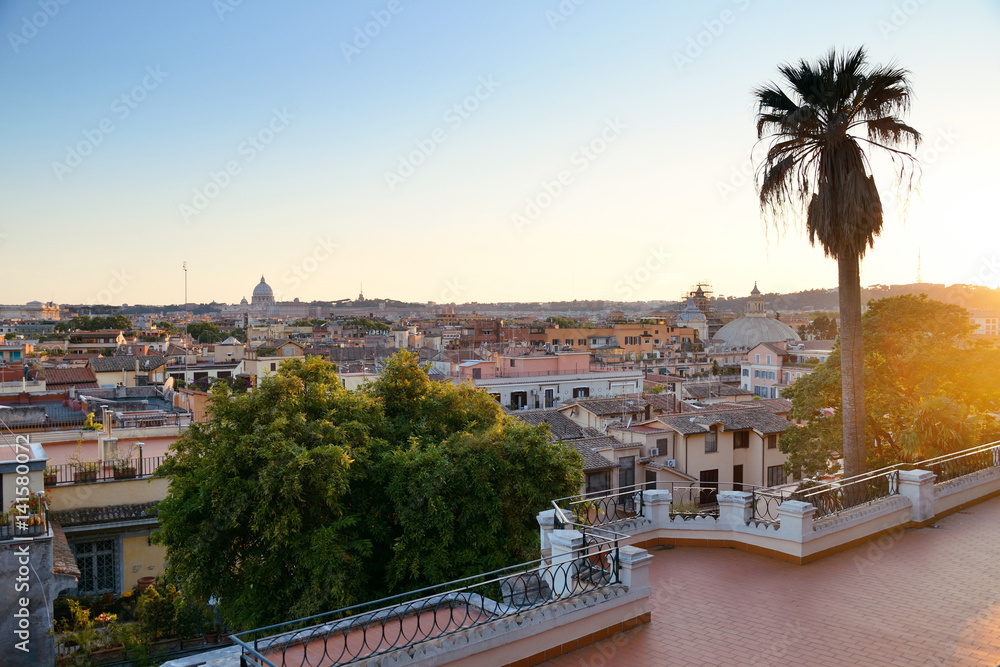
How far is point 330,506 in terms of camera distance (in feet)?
38.6

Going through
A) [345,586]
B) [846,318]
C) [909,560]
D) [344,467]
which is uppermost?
[846,318]

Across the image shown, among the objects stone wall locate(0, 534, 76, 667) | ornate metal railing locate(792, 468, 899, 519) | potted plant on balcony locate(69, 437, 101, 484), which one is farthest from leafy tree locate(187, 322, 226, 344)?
ornate metal railing locate(792, 468, 899, 519)

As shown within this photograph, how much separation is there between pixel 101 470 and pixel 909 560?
17120mm

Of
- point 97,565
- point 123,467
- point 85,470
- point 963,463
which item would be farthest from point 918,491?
point 85,470

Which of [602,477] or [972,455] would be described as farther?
[602,477]

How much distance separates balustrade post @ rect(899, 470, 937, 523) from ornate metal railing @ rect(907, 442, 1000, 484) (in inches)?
38.5

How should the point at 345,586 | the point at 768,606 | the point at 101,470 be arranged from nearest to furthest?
the point at 768,606, the point at 345,586, the point at 101,470

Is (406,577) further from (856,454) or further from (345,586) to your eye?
(856,454)

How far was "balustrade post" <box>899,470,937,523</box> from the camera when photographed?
1086 cm

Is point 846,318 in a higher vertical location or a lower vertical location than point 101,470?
higher

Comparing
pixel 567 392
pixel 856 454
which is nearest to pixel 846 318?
pixel 856 454

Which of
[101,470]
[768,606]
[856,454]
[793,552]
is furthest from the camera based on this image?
[101,470]

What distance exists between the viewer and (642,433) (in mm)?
27828

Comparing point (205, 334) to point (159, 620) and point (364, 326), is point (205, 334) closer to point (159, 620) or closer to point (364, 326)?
point (364, 326)
